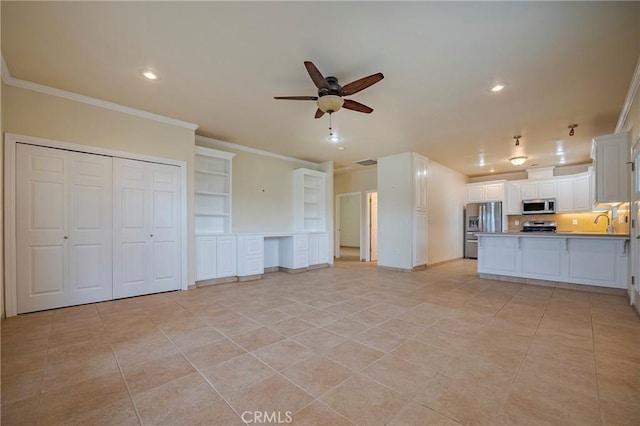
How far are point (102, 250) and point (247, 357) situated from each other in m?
2.94

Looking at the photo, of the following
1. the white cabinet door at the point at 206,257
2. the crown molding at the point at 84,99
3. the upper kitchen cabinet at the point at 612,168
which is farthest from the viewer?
the white cabinet door at the point at 206,257

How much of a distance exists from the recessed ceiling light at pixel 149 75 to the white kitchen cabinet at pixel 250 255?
295 cm

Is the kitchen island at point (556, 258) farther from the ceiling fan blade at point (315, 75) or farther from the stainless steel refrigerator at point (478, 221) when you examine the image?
the ceiling fan blade at point (315, 75)

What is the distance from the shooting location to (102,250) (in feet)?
12.6

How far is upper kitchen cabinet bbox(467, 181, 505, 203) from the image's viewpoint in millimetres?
8422

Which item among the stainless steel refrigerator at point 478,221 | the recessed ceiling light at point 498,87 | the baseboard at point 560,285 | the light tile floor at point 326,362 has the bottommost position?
the baseboard at point 560,285

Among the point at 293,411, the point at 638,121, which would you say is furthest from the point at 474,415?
the point at 638,121

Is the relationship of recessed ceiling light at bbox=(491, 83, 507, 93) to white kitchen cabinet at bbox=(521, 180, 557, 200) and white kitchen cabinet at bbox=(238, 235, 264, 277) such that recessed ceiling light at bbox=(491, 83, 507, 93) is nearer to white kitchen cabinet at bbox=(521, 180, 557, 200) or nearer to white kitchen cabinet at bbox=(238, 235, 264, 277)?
white kitchen cabinet at bbox=(238, 235, 264, 277)

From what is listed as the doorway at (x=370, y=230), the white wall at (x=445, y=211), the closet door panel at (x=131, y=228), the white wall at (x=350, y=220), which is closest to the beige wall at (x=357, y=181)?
the doorway at (x=370, y=230)

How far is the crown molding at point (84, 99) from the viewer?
10.5ft

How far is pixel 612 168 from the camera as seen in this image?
404cm

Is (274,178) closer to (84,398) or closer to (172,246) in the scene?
(172,246)

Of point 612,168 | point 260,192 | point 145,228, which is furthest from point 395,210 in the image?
point 145,228

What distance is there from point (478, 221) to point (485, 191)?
102 cm
